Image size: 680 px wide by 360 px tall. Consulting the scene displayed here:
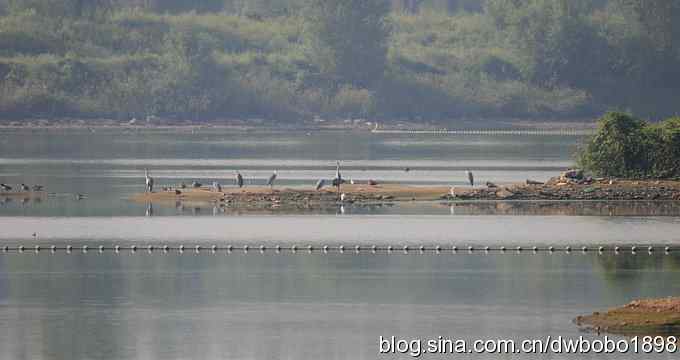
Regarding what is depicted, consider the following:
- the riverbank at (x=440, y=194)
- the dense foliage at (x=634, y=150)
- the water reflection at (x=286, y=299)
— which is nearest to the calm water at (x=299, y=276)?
the water reflection at (x=286, y=299)

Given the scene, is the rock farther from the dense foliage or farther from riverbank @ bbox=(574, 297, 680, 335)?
riverbank @ bbox=(574, 297, 680, 335)

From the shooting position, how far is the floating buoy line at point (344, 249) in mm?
63031

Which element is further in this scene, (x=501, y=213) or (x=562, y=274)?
(x=501, y=213)

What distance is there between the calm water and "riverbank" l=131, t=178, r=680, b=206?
1.96m

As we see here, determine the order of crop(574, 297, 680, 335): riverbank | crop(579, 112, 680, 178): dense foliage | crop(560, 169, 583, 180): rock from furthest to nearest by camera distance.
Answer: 1. crop(560, 169, 583, 180): rock
2. crop(579, 112, 680, 178): dense foliage
3. crop(574, 297, 680, 335): riverbank

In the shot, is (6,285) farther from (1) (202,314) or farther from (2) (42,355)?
(2) (42,355)

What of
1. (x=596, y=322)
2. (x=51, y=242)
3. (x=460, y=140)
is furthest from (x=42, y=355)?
(x=460, y=140)

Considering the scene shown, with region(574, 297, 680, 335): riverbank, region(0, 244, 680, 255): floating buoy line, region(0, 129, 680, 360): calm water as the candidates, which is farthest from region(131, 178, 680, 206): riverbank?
region(574, 297, 680, 335): riverbank

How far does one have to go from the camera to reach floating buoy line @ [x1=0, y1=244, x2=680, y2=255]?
2482 inches

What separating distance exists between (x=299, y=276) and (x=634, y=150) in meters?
34.9

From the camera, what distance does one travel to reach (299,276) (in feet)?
184

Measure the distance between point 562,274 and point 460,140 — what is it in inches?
4480

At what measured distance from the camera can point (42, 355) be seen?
136ft

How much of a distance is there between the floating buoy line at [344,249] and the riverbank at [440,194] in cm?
1818
